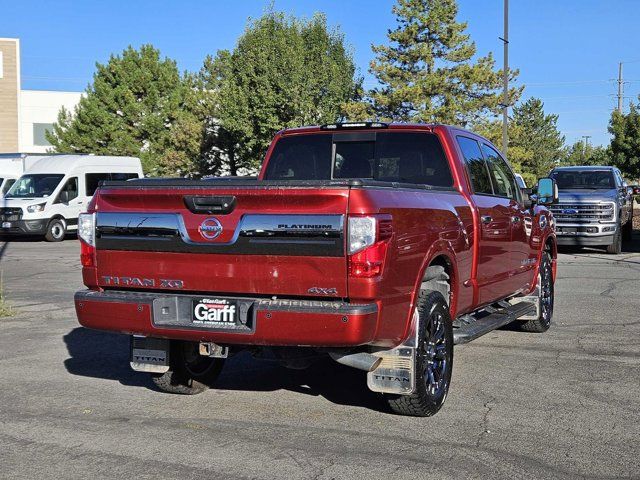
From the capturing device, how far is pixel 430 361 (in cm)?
573

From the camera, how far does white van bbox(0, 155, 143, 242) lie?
25000mm

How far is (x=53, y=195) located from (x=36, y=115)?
47.3 meters

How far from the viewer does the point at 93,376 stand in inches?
273

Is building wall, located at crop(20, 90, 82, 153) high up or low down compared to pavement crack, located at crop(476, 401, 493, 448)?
up

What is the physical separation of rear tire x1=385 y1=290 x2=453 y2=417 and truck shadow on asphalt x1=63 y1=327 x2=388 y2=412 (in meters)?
0.35

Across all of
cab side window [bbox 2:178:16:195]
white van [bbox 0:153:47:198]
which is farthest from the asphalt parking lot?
white van [bbox 0:153:47:198]

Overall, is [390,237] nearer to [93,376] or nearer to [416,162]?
[416,162]

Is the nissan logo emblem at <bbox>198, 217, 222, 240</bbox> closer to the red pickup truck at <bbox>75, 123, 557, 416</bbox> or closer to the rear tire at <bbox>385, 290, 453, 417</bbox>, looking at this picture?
the red pickup truck at <bbox>75, 123, 557, 416</bbox>

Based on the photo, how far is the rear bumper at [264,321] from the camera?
4.82 meters

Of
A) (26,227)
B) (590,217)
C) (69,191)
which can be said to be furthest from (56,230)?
(590,217)

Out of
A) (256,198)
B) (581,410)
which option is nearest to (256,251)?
(256,198)

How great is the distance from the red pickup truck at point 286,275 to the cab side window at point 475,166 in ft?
1.48

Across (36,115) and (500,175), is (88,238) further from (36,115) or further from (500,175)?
(36,115)

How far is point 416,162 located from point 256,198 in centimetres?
229
